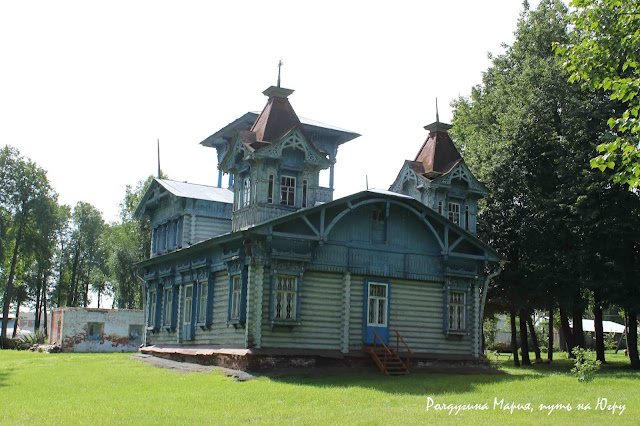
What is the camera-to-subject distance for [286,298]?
25.0m

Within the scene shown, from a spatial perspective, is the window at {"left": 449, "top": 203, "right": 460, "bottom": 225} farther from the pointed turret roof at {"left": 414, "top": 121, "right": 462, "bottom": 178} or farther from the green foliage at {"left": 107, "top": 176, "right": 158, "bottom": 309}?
Result: the green foliage at {"left": 107, "top": 176, "right": 158, "bottom": 309}

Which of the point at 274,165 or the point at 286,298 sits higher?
the point at 274,165

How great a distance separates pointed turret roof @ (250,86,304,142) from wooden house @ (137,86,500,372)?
51mm

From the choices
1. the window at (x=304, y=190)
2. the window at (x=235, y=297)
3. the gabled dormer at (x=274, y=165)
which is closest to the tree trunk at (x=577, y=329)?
the window at (x=304, y=190)

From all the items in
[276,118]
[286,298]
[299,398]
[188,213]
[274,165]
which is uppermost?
[276,118]

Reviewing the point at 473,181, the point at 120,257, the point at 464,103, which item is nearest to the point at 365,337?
the point at 473,181

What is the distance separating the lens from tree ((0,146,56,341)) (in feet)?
201

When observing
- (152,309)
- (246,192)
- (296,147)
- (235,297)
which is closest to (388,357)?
(235,297)

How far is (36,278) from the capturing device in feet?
257

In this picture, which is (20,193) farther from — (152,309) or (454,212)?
(454,212)

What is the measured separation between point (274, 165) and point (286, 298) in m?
5.44

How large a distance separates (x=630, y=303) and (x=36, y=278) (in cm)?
6509

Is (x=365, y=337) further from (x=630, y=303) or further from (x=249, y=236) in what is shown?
(x=630, y=303)

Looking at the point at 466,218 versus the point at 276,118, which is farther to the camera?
the point at 466,218
